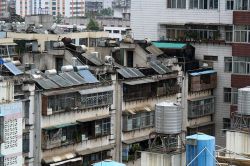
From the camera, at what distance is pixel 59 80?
136 feet

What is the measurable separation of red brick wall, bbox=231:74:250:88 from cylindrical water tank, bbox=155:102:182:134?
2335 centimetres

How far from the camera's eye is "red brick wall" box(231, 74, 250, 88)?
52.7 metres

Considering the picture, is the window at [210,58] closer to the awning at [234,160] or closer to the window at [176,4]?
the window at [176,4]

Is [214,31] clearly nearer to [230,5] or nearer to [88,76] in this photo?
[230,5]

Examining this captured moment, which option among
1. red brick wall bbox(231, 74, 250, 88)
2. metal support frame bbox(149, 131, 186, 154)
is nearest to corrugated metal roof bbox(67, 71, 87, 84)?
metal support frame bbox(149, 131, 186, 154)

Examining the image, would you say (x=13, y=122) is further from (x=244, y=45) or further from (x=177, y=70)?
(x=244, y=45)

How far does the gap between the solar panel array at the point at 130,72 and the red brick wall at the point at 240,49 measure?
29.7 feet

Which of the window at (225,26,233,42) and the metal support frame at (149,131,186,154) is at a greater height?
the window at (225,26,233,42)

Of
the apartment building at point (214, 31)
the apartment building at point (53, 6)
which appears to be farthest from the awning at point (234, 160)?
the apartment building at point (53, 6)

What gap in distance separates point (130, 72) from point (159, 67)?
3.44 metres

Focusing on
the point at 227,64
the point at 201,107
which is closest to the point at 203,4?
the point at 227,64

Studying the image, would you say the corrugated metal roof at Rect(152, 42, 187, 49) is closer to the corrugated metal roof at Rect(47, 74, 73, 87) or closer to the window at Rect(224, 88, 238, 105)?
the window at Rect(224, 88, 238, 105)

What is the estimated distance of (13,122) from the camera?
3662 cm

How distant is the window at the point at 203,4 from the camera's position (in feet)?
181
